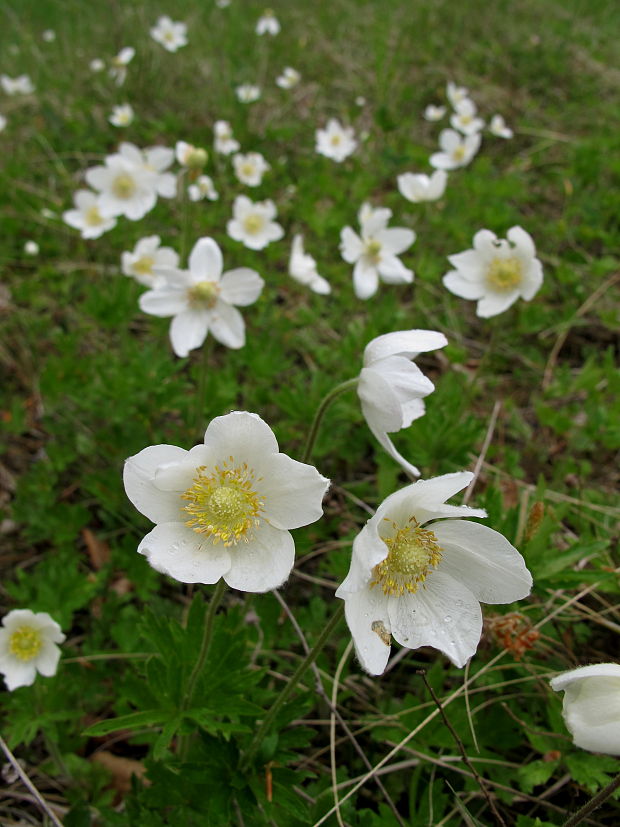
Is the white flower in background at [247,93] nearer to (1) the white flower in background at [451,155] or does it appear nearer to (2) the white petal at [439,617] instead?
(1) the white flower in background at [451,155]

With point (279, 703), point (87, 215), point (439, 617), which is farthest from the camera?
point (87, 215)

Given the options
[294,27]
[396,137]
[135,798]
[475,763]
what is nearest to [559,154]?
[396,137]

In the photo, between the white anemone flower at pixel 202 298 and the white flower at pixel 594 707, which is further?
the white anemone flower at pixel 202 298

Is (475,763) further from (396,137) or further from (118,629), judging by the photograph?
(396,137)

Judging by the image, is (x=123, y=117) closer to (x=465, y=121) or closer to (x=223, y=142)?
(x=223, y=142)

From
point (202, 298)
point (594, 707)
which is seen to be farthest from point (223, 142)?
point (594, 707)

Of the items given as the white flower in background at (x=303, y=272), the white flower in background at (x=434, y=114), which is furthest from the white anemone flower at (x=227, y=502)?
Answer: the white flower in background at (x=434, y=114)

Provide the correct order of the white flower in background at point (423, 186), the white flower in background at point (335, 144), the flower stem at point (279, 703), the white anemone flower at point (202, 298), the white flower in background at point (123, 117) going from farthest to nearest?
the white flower in background at point (123, 117)
the white flower in background at point (335, 144)
the white flower in background at point (423, 186)
the white anemone flower at point (202, 298)
the flower stem at point (279, 703)
